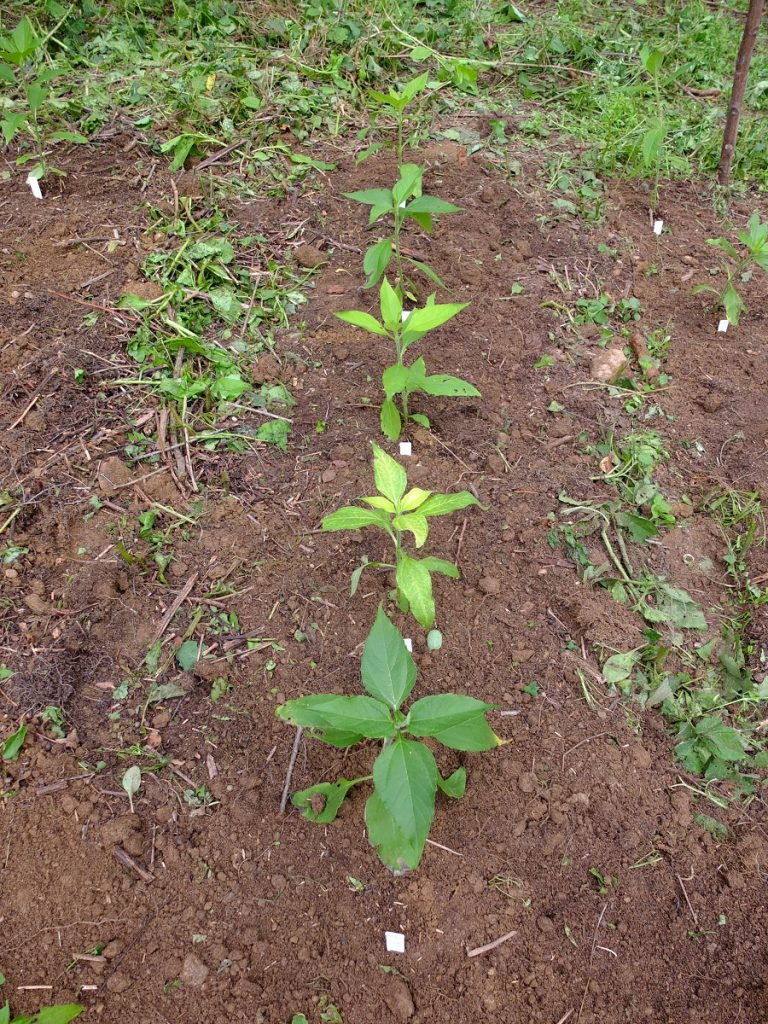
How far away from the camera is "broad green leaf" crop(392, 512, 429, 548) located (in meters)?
1.81

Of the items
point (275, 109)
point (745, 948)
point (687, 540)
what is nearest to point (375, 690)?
point (745, 948)

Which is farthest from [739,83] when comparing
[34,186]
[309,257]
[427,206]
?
[34,186]

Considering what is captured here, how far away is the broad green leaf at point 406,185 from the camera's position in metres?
2.47

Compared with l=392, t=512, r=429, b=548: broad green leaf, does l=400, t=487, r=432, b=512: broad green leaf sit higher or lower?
lower

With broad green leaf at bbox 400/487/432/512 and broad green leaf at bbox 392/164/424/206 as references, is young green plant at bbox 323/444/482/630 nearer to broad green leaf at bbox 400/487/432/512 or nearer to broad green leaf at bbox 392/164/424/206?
broad green leaf at bbox 400/487/432/512

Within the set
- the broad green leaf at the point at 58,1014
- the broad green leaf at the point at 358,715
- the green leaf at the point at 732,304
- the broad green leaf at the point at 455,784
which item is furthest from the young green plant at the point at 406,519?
the green leaf at the point at 732,304

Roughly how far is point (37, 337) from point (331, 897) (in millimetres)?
2125

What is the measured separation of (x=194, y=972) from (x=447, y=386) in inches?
67.1

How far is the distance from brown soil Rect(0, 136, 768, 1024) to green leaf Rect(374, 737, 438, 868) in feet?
1.18

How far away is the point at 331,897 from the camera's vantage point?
168cm

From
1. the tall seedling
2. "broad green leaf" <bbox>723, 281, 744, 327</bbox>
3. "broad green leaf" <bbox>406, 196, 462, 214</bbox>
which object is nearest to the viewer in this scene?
"broad green leaf" <bbox>406, 196, 462, 214</bbox>

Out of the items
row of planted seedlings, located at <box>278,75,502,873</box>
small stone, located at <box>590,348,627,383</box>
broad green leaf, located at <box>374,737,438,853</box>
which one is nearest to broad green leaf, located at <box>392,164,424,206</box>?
row of planted seedlings, located at <box>278,75,502,873</box>

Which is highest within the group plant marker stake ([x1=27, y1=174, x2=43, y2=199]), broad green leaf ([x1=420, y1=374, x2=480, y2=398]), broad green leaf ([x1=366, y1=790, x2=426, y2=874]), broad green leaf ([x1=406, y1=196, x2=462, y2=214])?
broad green leaf ([x1=406, y1=196, x2=462, y2=214])

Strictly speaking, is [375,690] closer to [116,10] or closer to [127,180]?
[127,180]
